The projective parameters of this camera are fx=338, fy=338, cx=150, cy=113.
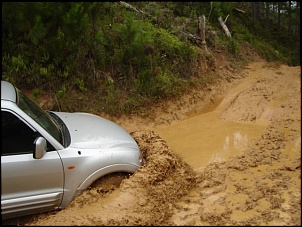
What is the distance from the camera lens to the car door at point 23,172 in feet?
11.5

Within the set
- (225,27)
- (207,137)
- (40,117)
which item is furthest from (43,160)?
(225,27)

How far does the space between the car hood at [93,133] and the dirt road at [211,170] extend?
1.52 ft

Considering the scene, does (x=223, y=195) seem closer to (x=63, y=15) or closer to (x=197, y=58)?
(x=63, y=15)

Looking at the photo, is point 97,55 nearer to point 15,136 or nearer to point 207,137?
point 207,137

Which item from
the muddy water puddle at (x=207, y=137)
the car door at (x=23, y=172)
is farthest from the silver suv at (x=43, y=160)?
the muddy water puddle at (x=207, y=137)

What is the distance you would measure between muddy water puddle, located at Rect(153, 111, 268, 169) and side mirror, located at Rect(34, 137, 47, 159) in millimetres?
2577

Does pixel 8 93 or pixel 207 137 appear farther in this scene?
pixel 207 137

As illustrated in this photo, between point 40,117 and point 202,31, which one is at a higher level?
point 202,31

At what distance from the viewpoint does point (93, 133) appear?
443 cm

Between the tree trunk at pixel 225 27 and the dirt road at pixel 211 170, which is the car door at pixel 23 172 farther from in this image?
the tree trunk at pixel 225 27

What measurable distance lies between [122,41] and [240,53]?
5175 mm

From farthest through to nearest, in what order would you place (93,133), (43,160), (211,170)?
(211,170), (93,133), (43,160)

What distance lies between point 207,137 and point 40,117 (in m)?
3.49

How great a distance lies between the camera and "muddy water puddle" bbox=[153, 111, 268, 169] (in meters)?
5.75
